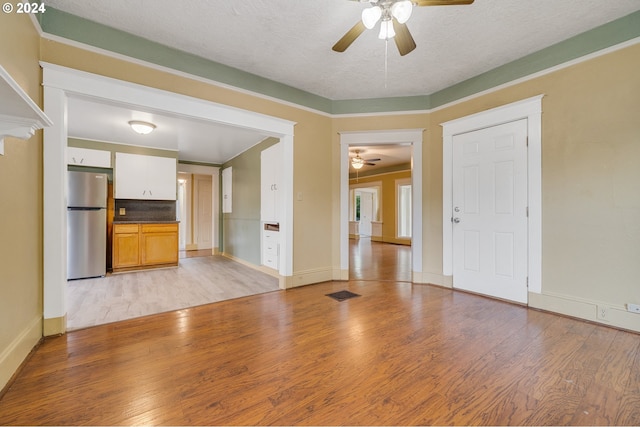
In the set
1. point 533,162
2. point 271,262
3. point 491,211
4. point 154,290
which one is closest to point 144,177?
point 154,290

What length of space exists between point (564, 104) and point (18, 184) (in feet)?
15.0

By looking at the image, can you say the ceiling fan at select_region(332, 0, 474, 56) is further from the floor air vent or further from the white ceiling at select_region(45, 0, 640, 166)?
the floor air vent

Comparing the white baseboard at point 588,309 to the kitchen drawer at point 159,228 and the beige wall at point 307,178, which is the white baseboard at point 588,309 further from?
the kitchen drawer at point 159,228

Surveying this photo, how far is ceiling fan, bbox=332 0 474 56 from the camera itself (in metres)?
1.66

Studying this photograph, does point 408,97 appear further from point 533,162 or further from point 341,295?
point 341,295

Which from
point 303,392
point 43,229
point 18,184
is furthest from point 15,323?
point 303,392

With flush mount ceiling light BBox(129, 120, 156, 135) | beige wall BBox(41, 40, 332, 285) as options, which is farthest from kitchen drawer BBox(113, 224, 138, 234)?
beige wall BBox(41, 40, 332, 285)

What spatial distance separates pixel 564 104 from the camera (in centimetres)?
257

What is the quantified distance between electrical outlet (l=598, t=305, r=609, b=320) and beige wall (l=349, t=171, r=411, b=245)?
6.22 m

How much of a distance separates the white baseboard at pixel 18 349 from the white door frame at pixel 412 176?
3121 mm

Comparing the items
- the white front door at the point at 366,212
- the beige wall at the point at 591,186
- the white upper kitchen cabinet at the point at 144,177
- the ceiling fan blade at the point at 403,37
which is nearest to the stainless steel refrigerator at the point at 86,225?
the white upper kitchen cabinet at the point at 144,177

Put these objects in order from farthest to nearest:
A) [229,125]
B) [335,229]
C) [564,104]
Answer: [335,229], [229,125], [564,104]

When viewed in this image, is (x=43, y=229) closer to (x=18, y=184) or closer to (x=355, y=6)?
(x=18, y=184)

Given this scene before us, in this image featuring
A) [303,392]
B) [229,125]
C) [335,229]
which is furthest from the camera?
[335,229]
